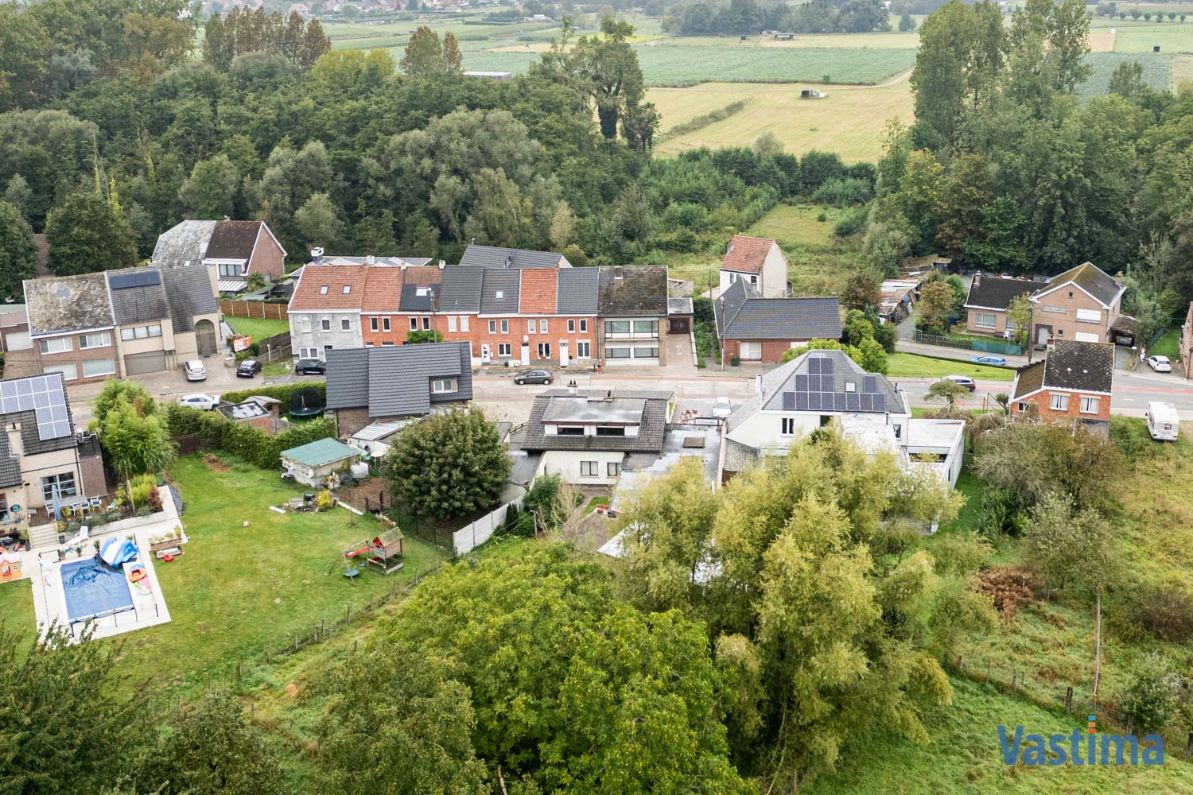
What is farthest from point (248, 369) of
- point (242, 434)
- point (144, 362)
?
point (242, 434)

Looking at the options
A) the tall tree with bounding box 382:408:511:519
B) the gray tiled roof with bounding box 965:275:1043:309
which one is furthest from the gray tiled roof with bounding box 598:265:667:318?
the tall tree with bounding box 382:408:511:519

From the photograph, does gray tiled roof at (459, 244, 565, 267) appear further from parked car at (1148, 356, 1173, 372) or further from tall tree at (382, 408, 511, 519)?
parked car at (1148, 356, 1173, 372)

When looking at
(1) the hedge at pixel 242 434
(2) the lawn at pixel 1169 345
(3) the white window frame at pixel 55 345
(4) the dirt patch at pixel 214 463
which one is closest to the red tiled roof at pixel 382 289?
(3) the white window frame at pixel 55 345

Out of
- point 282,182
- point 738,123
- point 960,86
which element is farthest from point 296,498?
point 738,123

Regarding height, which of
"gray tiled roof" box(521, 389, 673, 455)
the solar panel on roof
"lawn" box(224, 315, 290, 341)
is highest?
the solar panel on roof

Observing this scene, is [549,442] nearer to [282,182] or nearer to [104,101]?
[282,182]

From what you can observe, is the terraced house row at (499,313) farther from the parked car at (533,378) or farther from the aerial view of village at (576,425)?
the parked car at (533,378)
